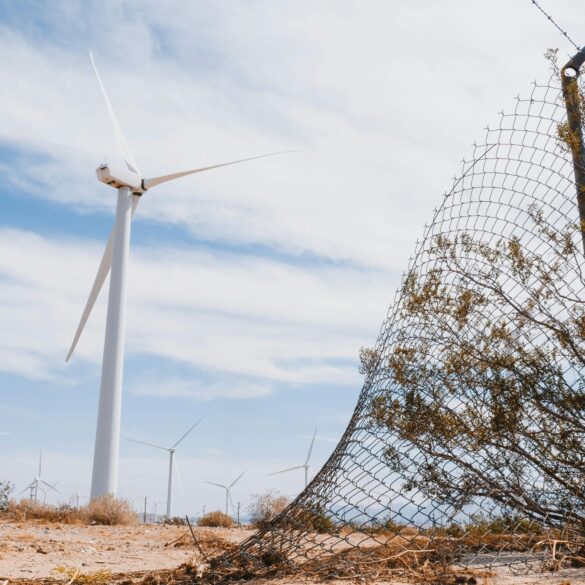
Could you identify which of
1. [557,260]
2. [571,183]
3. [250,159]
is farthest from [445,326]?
[250,159]

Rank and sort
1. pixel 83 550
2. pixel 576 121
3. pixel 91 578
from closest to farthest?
pixel 91 578 → pixel 576 121 → pixel 83 550

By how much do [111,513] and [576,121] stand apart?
13438 mm

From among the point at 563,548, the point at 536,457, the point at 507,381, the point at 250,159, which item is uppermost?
the point at 250,159

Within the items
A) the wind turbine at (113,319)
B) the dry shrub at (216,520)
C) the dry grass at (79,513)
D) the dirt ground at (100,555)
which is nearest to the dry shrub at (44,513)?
the dry grass at (79,513)

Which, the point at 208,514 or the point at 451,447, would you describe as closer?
the point at 451,447

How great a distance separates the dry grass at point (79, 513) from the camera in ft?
52.4

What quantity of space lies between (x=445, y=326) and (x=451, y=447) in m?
1.26

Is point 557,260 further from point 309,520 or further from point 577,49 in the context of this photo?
point 309,520

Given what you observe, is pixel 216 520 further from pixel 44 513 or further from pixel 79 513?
pixel 44 513

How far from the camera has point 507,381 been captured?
24.4ft

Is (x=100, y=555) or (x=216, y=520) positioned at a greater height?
(x=216, y=520)

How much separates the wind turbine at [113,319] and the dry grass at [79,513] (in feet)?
21.9

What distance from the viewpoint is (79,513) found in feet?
56.3

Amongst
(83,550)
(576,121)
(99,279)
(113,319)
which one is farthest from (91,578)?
(99,279)
